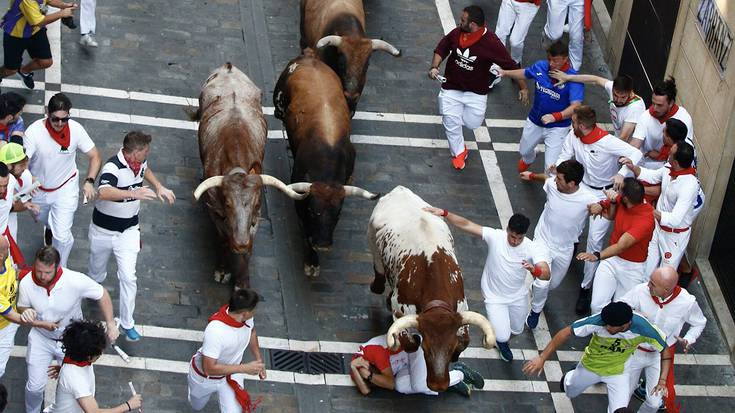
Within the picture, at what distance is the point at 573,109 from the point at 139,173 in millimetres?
5885

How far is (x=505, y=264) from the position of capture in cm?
1496

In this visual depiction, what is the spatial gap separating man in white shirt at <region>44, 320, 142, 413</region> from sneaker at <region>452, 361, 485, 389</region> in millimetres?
4412

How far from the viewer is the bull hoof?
16734 millimetres

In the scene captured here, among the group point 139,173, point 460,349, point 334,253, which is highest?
point 139,173

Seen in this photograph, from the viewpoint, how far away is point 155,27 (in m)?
20.8

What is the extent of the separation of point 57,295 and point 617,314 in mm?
5481

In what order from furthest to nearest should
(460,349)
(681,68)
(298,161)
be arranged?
(681,68), (298,161), (460,349)

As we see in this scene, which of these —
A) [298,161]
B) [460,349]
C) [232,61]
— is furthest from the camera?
[232,61]

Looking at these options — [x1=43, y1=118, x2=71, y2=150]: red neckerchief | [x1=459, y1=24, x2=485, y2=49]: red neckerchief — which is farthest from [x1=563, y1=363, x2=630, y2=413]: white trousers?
[x1=43, y1=118, x2=71, y2=150]: red neckerchief

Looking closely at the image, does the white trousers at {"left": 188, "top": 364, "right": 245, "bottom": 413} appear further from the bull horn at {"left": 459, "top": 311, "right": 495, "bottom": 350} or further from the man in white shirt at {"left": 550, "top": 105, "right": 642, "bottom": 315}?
the man in white shirt at {"left": 550, "top": 105, "right": 642, "bottom": 315}

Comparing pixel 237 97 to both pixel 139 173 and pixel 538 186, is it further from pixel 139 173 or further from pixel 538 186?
pixel 538 186

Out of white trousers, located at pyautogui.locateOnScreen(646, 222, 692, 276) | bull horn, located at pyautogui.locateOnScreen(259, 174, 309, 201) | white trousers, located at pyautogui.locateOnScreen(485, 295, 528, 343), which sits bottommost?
white trousers, located at pyautogui.locateOnScreen(485, 295, 528, 343)

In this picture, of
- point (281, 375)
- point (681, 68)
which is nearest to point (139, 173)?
point (281, 375)

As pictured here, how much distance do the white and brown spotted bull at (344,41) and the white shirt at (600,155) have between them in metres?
3.40
